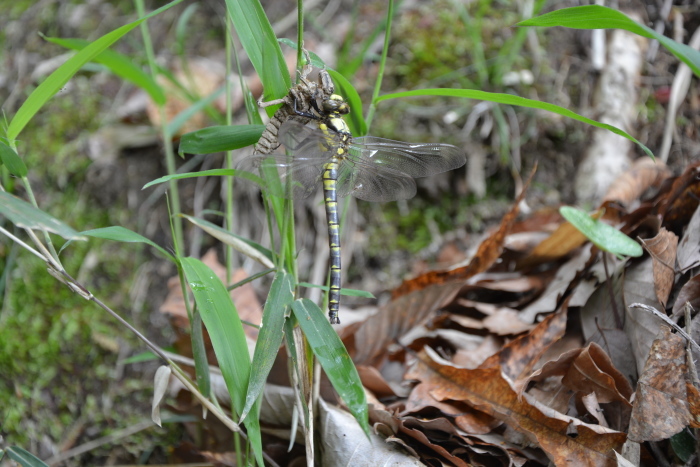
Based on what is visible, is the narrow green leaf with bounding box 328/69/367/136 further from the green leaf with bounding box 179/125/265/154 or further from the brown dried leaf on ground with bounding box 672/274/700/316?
the brown dried leaf on ground with bounding box 672/274/700/316

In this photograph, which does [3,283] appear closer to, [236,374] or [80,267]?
[80,267]

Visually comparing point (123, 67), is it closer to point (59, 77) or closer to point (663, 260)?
point (59, 77)

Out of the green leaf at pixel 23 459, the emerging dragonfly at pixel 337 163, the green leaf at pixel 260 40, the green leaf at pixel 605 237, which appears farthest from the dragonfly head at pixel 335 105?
the green leaf at pixel 23 459

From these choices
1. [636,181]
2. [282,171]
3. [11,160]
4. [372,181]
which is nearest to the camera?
[11,160]

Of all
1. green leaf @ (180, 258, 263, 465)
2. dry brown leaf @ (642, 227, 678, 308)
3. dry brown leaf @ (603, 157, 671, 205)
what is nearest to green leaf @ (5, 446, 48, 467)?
green leaf @ (180, 258, 263, 465)

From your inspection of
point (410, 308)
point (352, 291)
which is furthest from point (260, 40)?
point (410, 308)

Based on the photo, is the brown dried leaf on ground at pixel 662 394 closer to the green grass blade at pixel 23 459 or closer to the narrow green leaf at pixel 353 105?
the narrow green leaf at pixel 353 105
